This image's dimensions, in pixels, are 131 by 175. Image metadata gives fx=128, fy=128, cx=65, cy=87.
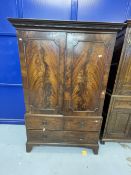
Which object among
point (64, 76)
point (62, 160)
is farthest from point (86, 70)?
point (62, 160)

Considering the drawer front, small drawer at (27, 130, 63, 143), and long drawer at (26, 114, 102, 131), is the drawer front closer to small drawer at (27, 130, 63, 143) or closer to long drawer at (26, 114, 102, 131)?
long drawer at (26, 114, 102, 131)

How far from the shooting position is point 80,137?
5.96 feet

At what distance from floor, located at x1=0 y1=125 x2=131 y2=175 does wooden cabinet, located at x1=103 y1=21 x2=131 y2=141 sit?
247 mm

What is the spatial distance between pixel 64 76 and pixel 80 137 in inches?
36.0

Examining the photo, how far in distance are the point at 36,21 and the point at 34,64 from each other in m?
0.45

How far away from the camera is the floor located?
1.63m

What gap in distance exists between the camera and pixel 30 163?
1.72 metres

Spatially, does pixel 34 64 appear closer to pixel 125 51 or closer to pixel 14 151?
pixel 125 51

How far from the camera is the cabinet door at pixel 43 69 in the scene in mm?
1395

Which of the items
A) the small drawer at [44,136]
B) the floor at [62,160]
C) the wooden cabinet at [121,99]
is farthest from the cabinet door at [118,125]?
the small drawer at [44,136]

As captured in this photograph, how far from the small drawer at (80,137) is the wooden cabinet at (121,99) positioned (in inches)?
11.1

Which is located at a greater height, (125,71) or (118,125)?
(125,71)

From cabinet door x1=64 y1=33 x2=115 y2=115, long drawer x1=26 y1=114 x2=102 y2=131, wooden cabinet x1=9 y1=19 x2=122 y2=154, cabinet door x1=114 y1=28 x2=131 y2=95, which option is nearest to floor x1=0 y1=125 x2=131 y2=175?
wooden cabinet x1=9 y1=19 x2=122 y2=154

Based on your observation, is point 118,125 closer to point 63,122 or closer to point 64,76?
point 63,122
